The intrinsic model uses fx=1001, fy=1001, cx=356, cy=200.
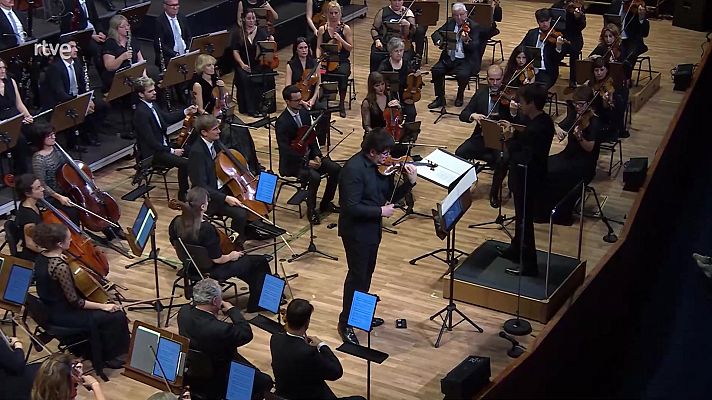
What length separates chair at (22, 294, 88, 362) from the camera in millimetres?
6758

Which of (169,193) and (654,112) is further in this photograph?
(654,112)

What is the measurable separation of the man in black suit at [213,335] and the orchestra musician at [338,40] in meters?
5.84

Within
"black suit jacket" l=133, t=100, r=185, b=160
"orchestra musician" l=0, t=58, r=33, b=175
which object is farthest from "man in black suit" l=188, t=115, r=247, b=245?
"orchestra musician" l=0, t=58, r=33, b=175

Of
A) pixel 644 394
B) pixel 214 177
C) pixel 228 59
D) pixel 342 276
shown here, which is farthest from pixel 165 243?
pixel 228 59

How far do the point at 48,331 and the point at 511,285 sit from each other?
3.52 meters

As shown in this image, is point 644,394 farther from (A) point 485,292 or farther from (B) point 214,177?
(B) point 214,177

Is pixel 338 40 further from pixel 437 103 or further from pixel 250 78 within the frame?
pixel 437 103

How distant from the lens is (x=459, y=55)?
12.2 meters

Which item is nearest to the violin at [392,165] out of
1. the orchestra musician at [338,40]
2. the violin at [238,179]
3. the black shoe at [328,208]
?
the violin at [238,179]

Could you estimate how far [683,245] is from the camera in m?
9.52

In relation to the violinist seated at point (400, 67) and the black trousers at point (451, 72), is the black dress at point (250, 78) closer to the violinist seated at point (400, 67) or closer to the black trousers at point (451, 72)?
the violinist seated at point (400, 67)

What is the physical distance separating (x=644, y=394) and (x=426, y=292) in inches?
74.4

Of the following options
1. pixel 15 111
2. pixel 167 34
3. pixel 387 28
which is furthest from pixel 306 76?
pixel 15 111

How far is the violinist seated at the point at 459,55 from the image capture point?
1208 centimetres
